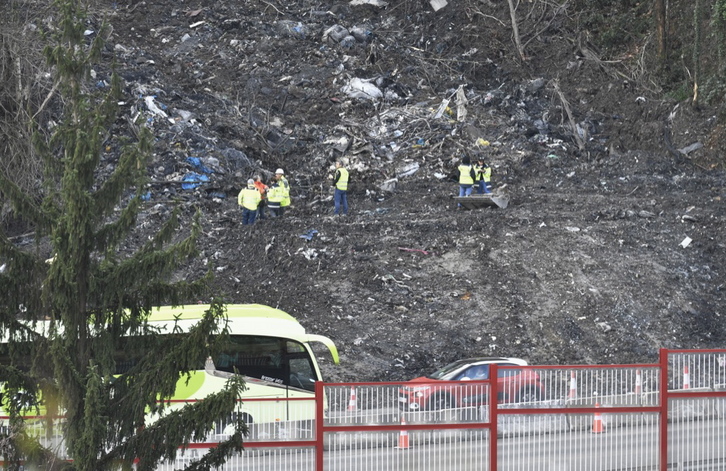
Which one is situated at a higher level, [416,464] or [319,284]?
[319,284]

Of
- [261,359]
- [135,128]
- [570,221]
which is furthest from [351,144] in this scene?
[261,359]

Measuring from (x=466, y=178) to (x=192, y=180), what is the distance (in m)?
7.37

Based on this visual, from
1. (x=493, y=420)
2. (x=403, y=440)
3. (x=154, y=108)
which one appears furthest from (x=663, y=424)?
(x=154, y=108)

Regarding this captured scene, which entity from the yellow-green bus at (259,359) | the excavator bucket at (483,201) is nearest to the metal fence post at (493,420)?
the yellow-green bus at (259,359)

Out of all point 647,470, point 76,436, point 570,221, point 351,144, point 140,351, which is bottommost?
point 647,470

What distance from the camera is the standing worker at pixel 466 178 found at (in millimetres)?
23578

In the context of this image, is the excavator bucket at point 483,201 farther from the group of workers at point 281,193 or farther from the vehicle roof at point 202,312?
the vehicle roof at point 202,312

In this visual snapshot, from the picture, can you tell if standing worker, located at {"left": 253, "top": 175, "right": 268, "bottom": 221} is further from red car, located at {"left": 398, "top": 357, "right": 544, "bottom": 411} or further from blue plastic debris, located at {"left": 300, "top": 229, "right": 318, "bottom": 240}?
red car, located at {"left": 398, "top": 357, "right": 544, "bottom": 411}

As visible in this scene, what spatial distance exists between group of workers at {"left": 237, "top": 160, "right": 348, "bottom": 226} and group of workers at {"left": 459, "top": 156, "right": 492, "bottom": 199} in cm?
296

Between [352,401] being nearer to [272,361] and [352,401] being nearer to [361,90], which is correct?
[272,361]

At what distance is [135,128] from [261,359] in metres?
14.5

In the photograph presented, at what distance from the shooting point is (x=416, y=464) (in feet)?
31.8

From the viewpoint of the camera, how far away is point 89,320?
26.3ft

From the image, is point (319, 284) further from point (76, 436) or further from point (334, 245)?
point (76, 436)
